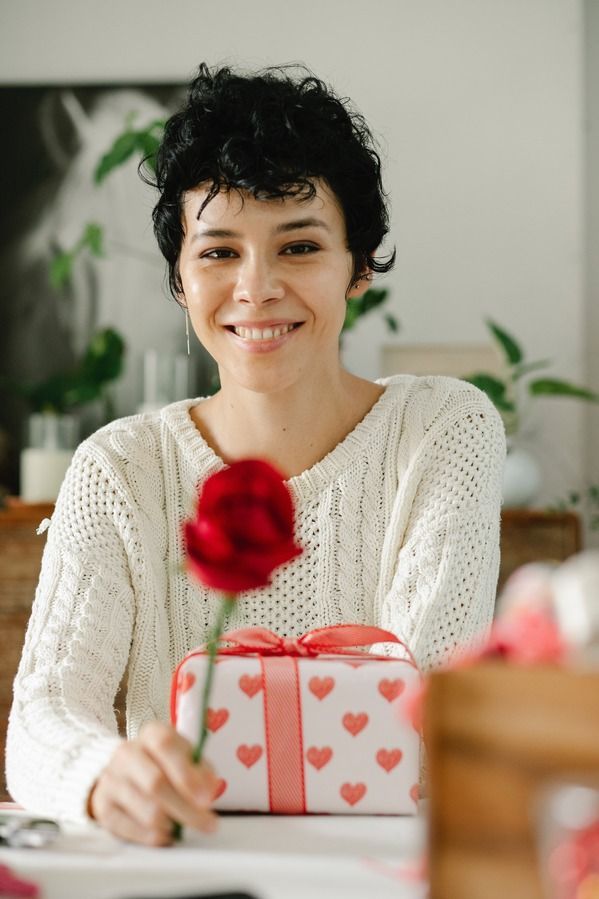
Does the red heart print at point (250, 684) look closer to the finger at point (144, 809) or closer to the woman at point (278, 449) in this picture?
the finger at point (144, 809)

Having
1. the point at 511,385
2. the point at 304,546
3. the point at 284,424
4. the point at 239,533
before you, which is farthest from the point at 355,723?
the point at 511,385

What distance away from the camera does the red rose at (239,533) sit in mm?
551

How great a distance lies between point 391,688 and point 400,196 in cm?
250

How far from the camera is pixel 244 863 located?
666 mm

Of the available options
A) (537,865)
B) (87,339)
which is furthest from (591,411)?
(537,865)

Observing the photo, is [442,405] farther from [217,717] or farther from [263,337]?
[217,717]

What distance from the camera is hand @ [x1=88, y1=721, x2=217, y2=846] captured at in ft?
2.29

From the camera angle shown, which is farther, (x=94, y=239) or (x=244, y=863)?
(x=94, y=239)

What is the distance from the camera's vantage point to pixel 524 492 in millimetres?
2799

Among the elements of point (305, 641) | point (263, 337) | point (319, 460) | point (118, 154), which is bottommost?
point (305, 641)

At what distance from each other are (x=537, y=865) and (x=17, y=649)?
2499mm

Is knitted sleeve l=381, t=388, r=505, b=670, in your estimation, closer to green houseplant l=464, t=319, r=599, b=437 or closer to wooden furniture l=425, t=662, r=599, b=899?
wooden furniture l=425, t=662, r=599, b=899


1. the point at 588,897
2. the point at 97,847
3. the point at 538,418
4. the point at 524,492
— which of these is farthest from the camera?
the point at 538,418

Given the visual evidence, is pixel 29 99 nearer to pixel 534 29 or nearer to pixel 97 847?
pixel 534 29
